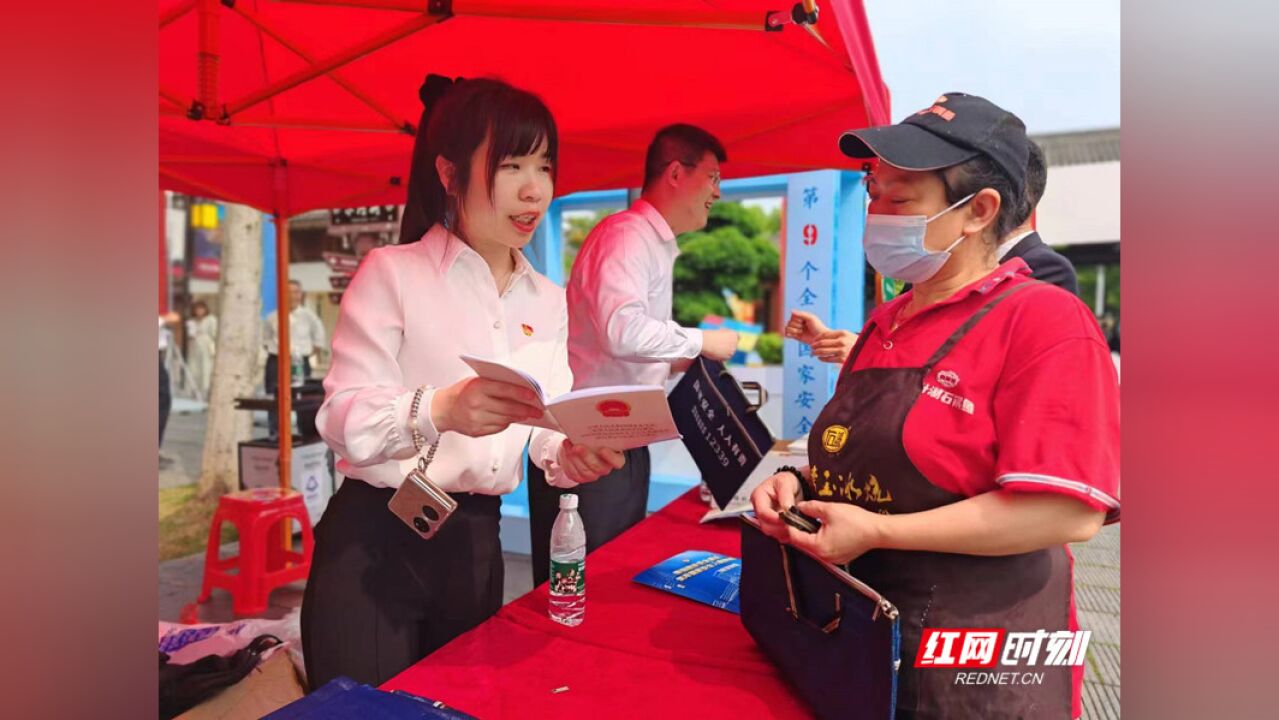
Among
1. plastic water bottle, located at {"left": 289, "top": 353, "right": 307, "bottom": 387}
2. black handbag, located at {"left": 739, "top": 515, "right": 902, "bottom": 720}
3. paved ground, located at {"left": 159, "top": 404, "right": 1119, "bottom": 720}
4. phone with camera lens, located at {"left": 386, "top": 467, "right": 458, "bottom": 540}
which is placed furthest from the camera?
plastic water bottle, located at {"left": 289, "top": 353, "right": 307, "bottom": 387}

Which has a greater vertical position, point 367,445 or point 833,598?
point 367,445

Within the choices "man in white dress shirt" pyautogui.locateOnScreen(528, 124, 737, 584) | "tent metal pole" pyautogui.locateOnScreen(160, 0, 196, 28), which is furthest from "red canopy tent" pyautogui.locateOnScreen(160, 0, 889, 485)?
"man in white dress shirt" pyautogui.locateOnScreen(528, 124, 737, 584)

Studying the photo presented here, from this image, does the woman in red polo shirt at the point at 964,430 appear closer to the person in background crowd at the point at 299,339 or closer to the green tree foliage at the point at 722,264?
the person in background crowd at the point at 299,339

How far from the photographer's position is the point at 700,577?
73.4 inches

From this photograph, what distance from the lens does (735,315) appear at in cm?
1438

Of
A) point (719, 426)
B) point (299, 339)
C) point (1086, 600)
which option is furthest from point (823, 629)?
point (299, 339)

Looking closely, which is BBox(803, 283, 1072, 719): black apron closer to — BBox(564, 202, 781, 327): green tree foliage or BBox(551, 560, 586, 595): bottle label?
BBox(551, 560, 586, 595): bottle label

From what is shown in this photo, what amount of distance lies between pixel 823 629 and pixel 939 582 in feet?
0.61

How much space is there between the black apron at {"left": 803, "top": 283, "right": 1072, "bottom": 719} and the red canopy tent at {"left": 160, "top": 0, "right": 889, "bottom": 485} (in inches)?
42.1

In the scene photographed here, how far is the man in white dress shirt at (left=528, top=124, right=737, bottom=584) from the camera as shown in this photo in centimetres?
244
